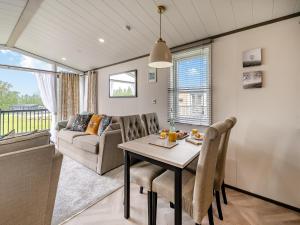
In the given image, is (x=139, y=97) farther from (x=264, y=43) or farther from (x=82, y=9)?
(x=264, y=43)

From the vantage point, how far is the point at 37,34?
10.8ft

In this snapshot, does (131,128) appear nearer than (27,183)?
No

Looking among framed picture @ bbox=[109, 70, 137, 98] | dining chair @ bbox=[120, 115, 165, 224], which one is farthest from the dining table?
framed picture @ bbox=[109, 70, 137, 98]

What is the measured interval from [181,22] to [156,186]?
2129 mm

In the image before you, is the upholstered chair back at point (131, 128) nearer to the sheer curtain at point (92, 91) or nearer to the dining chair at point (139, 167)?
the dining chair at point (139, 167)

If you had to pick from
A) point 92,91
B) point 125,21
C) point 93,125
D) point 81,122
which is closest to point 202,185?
point 125,21

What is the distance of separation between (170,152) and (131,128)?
30.3 inches

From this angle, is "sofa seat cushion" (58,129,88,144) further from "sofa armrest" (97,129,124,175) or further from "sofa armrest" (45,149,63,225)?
"sofa armrest" (45,149,63,225)

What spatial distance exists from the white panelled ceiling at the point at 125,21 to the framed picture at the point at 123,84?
42 cm

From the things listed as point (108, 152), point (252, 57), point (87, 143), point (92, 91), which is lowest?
point (108, 152)

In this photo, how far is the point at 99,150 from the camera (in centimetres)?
266

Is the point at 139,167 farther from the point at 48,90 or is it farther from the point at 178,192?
the point at 48,90

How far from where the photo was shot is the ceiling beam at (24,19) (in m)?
2.38

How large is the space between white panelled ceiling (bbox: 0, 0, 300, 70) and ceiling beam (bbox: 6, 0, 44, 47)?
0.06 m
